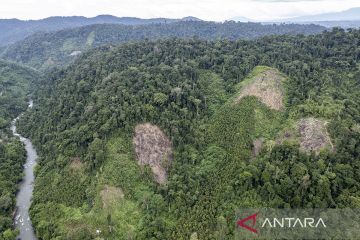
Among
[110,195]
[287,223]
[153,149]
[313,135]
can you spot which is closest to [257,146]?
[313,135]

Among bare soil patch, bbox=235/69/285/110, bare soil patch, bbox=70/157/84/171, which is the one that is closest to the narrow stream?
bare soil patch, bbox=70/157/84/171

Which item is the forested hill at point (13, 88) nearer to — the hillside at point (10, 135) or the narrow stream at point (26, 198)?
the hillside at point (10, 135)

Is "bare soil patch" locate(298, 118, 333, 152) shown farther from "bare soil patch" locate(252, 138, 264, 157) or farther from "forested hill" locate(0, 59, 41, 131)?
"forested hill" locate(0, 59, 41, 131)

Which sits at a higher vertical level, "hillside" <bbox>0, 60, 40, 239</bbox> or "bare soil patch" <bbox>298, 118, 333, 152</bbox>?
"bare soil patch" <bbox>298, 118, 333, 152</bbox>

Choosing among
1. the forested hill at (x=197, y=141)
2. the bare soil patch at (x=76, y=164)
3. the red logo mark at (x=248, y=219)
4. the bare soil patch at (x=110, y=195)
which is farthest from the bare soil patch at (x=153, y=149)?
the red logo mark at (x=248, y=219)

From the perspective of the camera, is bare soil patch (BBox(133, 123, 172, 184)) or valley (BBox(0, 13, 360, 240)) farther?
bare soil patch (BBox(133, 123, 172, 184))

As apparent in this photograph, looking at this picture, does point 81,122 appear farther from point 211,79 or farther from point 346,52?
point 346,52

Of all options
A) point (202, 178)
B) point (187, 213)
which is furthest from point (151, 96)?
point (187, 213)
